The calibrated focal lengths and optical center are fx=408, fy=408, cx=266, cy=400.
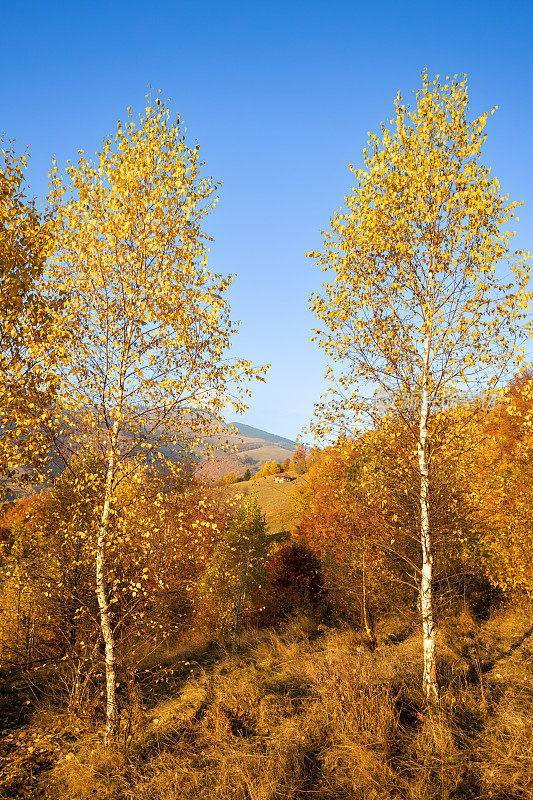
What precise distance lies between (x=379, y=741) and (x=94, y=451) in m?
6.80

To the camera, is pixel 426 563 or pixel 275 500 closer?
pixel 426 563

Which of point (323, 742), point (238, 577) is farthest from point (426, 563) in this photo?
point (238, 577)

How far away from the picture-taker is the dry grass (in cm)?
552

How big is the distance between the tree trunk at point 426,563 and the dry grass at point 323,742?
0.51 m

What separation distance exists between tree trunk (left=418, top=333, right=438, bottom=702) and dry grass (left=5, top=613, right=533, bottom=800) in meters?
0.51

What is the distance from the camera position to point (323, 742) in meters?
6.55

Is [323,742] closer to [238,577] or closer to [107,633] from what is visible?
[107,633]

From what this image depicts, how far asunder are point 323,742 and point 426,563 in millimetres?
3335

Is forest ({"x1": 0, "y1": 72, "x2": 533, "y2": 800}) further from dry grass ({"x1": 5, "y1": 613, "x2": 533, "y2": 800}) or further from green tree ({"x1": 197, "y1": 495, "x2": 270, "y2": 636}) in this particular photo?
green tree ({"x1": 197, "y1": 495, "x2": 270, "y2": 636})

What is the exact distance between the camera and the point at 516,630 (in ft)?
47.3

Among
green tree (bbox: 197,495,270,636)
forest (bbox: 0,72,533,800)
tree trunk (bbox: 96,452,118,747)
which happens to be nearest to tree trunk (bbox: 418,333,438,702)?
forest (bbox: 0,72,533,800)

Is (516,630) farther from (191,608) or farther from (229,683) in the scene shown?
(191,608)

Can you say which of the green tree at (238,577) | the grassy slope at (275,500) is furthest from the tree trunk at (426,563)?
the grassy slope at (275,500)

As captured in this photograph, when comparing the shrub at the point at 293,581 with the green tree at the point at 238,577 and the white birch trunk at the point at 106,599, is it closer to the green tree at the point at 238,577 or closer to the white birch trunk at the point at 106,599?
the green tree at the point at 238,577
